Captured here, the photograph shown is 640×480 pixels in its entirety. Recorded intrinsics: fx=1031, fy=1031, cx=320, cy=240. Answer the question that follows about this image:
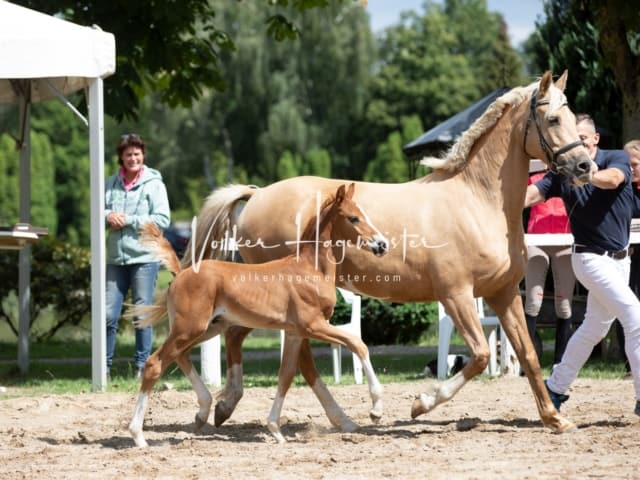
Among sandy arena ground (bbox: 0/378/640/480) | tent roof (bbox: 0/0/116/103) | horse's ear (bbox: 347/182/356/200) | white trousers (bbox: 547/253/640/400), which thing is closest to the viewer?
sandy arena ground (bbox: 0/378/640/480)

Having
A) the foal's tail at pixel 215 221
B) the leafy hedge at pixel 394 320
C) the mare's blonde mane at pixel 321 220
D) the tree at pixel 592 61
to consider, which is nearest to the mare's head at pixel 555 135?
the mare's blonde mane at pixel 321 220

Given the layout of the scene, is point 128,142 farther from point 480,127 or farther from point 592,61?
point 592,61

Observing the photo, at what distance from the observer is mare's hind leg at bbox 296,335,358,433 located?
6734 mm

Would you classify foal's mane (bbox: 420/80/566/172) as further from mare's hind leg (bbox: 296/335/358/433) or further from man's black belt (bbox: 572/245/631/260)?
mare's hind leg (bbox: 296/335/358/433)

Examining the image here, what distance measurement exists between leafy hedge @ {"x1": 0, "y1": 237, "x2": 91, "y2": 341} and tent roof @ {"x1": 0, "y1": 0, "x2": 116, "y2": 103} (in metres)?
5.45

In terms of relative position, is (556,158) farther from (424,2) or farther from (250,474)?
(424,2)

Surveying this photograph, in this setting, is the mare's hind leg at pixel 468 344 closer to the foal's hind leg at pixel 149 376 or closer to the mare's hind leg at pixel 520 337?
the mare's hind leg at pixel 520 337

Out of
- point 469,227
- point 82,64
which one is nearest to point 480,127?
point 469,227

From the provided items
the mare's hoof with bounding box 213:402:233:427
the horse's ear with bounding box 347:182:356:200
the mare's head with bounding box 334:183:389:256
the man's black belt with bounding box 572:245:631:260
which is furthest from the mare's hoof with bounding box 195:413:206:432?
the man's black belt with bounding box 572:245:631:260

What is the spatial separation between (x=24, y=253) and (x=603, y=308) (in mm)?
6250

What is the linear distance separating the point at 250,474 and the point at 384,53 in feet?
201

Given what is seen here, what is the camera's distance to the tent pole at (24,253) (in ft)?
35.2

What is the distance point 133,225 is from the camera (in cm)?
935

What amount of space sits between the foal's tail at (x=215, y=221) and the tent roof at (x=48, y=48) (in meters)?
2.15
